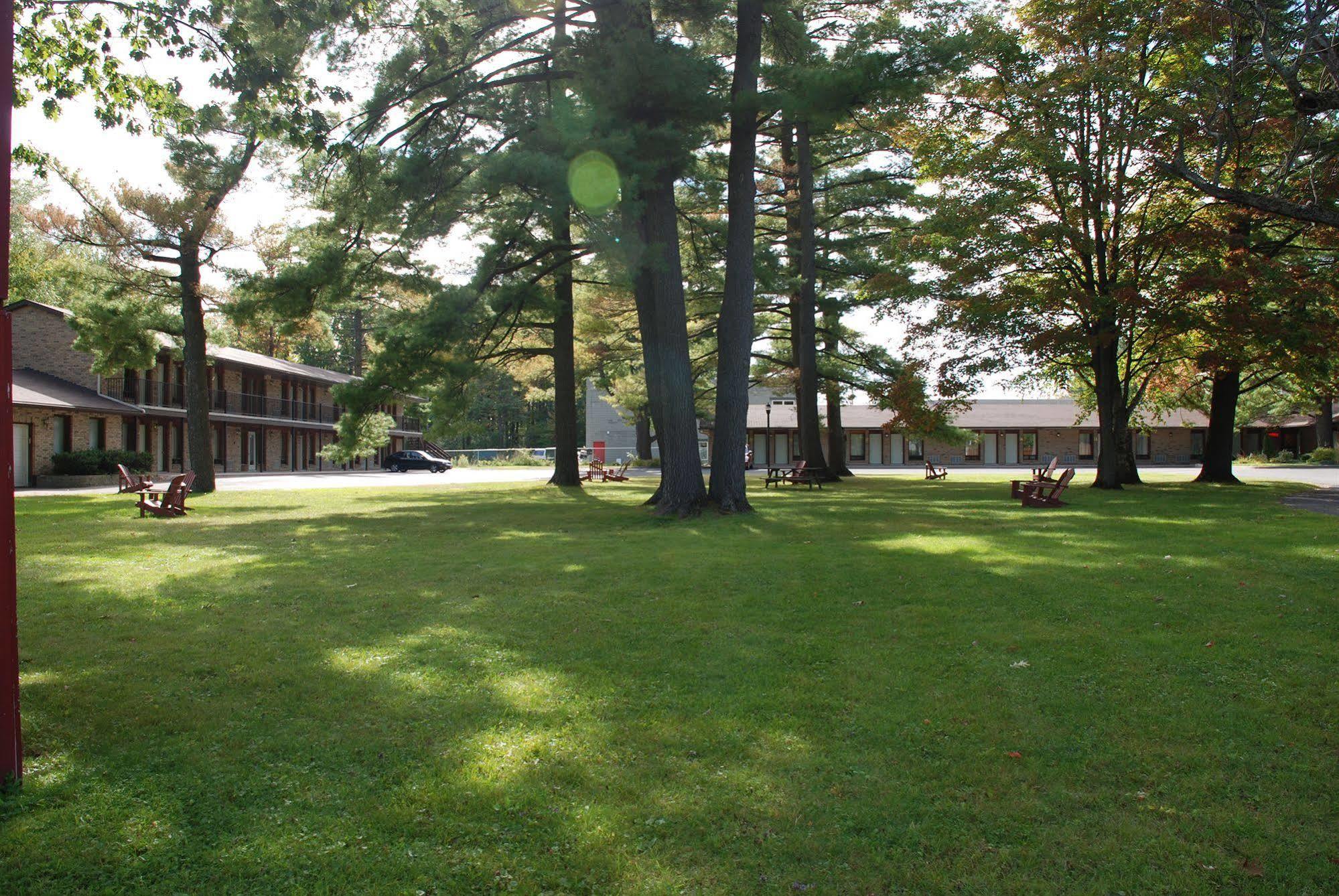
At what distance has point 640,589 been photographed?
26.8ft

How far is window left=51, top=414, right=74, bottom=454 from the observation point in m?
30.1

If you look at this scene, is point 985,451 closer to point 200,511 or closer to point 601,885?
point 200,511

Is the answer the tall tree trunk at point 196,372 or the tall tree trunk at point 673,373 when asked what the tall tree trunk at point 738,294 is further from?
the tall tree trunk at point 196,372

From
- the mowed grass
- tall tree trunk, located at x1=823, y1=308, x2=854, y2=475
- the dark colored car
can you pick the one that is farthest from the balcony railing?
the mowed grass

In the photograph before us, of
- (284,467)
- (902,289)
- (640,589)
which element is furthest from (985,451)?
(640,589)

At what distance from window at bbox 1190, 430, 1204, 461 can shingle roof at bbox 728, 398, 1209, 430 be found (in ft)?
3.14

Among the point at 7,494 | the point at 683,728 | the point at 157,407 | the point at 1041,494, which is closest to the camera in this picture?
the point at 7,494

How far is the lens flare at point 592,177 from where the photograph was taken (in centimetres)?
1423

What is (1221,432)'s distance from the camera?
2798 centimetres

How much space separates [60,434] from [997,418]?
168ft

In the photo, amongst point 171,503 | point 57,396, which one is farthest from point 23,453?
point 171,503

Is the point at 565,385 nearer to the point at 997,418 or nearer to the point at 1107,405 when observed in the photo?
the point at 1107,405

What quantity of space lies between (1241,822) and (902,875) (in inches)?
58.6

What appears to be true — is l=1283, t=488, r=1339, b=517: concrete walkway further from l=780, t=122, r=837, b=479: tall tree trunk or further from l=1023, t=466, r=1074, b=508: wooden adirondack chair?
l=780, t=122, r=837, b=479: tall tree trunk
